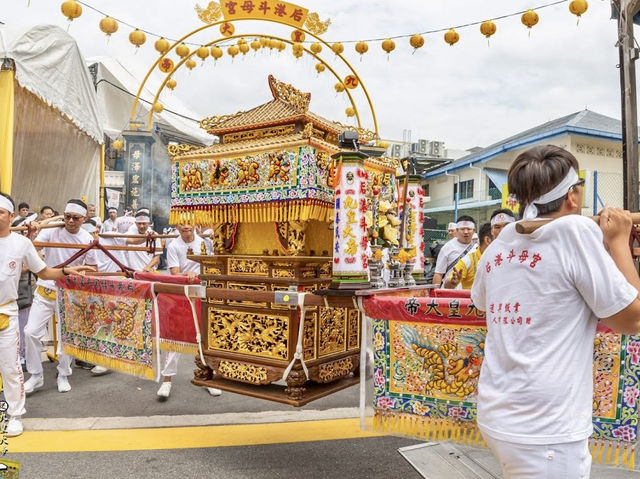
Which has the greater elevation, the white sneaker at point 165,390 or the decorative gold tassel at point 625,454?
the decorative gold tassel at point 625,454

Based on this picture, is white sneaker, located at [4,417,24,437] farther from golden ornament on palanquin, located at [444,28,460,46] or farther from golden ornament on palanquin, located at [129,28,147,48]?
golden ornament on palanquin, located at [444,28,460,46]

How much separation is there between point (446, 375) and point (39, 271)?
357cm

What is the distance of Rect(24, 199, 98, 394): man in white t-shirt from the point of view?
17.3 feet

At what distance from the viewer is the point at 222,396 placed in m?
5.23

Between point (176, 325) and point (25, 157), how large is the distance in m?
5.64

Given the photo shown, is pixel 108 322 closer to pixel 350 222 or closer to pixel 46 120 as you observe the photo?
pixel 350 222

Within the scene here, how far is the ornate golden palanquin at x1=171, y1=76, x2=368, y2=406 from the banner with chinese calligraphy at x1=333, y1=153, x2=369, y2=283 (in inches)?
12.7

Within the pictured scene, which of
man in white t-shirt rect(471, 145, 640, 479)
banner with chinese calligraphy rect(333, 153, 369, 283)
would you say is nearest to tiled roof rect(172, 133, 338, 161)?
banner with chinese calligraphy rect(333, 153, 369, 283)

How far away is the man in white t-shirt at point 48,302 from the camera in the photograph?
5.29 meters

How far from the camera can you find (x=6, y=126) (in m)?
6.50

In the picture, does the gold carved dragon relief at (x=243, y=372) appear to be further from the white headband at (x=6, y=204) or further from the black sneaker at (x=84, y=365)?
the black sneaker at (x=84, y=365)

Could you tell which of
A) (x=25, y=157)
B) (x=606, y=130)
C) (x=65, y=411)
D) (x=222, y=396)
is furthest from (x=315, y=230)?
(x=606, y=130)

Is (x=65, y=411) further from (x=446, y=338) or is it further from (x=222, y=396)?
(x=446, y=338)

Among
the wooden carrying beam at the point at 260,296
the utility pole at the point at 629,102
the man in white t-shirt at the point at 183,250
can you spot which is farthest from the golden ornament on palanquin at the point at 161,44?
the utility pole at the point at 629,102
